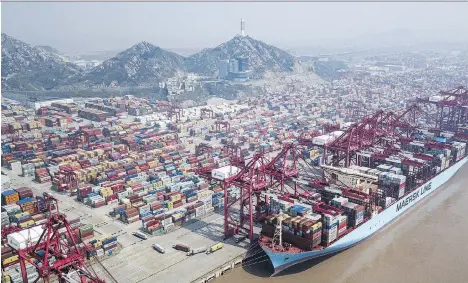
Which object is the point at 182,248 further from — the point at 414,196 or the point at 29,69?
the point at 29,69

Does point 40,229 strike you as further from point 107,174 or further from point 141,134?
point 141,134

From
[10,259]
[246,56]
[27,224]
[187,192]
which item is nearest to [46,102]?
[27,224]

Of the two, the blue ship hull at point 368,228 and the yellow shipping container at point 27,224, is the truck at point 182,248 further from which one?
the yellow shipping container at point 27,224

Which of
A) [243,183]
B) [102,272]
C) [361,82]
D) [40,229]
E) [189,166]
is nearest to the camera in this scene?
[40,229]

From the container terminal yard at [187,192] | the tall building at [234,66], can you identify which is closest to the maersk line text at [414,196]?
the container terminal yard at [187,192]

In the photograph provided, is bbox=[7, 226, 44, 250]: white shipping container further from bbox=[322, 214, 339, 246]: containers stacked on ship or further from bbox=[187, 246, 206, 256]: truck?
bbox=[322, 214, 339, 246]: containers stacked on ship

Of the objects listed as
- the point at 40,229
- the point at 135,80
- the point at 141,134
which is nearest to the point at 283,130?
the point at 141,134
